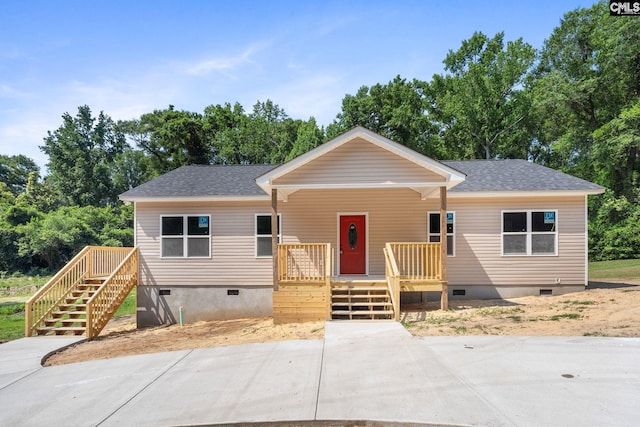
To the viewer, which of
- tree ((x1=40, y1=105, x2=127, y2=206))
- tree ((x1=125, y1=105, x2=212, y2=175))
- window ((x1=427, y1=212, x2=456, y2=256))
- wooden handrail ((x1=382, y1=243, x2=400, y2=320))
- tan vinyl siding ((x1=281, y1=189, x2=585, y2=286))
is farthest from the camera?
tree ((x1=40, y1=105, x2=127, y2=206))

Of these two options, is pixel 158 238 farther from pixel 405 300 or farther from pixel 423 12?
pixel 423 12

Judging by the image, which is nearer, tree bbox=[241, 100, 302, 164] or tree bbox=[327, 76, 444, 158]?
tree bbox=[327, 76, 444, 158]

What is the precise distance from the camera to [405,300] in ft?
40.0

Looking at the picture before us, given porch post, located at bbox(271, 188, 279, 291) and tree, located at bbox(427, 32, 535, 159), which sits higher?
tree, located at bbox(427, 32, 535, 159)

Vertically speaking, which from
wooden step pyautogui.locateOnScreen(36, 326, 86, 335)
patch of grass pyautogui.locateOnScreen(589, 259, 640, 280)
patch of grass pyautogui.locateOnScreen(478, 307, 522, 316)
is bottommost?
wooden step pyautogui.locateOnScreen(36, 326, 86, 335)

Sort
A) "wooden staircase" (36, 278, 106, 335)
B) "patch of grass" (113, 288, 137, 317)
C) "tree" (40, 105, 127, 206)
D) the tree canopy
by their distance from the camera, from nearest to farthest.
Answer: "wooden staircase" (36, 278, 106, 335)
"patch of grass" (113, 288, 137, 317)
the tree canopy
"tree" (40, 105, 127, 206)

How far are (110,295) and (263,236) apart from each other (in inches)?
187

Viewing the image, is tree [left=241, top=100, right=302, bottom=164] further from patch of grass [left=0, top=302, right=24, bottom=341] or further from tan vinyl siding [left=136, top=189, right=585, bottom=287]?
tan vinyl siding [left=136, top=189, right=585, bottom=287]

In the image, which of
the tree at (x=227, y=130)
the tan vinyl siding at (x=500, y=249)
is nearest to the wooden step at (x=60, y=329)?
the tan vinyl siding at (x=500, y=249)

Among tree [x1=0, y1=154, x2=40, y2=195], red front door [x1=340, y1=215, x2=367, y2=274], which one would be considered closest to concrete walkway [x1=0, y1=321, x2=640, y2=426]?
red front door [x1=340, y1=215, x2=367, y2=274]

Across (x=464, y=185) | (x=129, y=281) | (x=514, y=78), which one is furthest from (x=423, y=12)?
(x=514, y=78)

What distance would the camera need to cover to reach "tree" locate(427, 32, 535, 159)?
97.7 ft

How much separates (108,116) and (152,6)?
4280 cm

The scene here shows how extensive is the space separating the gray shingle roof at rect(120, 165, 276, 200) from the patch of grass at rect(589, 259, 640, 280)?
14.9 metres
